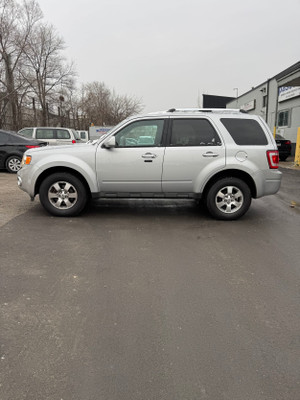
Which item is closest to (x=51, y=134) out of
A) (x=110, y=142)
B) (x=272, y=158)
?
(x=110, y=142)

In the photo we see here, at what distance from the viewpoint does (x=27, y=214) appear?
6141mm

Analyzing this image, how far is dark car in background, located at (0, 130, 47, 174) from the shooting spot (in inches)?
459

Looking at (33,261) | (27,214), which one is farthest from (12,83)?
(33,261)

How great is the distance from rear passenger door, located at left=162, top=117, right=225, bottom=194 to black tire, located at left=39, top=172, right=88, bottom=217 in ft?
5.20

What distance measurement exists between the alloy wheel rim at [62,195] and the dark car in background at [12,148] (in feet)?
21.4

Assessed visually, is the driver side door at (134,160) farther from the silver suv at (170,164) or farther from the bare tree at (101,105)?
the bare tree at (101,105)

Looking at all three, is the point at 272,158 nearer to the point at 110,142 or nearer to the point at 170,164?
the point at 170,164

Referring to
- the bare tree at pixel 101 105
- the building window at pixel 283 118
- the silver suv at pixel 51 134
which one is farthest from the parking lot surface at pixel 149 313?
the bare tree at pixel 101 105

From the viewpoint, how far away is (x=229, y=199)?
19.1 ft

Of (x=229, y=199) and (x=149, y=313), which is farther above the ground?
(x=229, y=199)

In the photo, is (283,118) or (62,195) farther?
(283,118)

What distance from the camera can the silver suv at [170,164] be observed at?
571cm

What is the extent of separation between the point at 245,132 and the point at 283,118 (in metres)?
21.5

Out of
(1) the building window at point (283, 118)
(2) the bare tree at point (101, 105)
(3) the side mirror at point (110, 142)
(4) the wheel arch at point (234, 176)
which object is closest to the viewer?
(3) the side mirror at point (110, 142)
